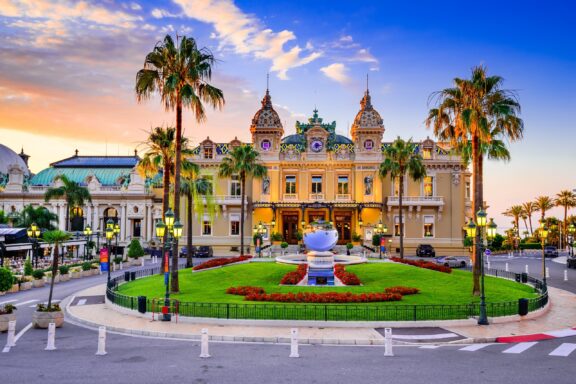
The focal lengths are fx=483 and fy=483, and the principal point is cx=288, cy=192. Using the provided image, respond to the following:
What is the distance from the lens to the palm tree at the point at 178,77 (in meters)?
29.0

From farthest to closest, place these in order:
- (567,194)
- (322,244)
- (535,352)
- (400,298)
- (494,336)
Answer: (567,194) < (322,244) < (400,298) < (494,336) < (535,352)

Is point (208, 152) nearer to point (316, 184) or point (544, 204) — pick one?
point (316, 184)

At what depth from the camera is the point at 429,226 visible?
65875 millimetres

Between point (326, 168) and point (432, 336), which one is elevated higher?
point (326, 168)

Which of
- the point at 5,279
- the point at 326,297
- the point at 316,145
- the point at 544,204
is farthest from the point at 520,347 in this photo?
the point at 544,204

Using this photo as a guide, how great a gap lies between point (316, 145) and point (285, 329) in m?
47.7

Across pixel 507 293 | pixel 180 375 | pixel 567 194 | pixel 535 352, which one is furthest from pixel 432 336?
pixel 567 194

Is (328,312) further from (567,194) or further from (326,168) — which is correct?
(567,194)

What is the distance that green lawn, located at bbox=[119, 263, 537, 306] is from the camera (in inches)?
1077

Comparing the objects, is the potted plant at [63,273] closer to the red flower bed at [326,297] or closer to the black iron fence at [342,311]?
the black iron fence at [342,311]

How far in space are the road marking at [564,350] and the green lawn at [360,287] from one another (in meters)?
7.92

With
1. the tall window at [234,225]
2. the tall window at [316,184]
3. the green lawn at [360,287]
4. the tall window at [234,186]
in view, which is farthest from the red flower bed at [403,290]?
the tall window at [234,186]

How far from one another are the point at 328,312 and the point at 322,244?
9866 millimetres

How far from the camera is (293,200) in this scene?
65875 mm
